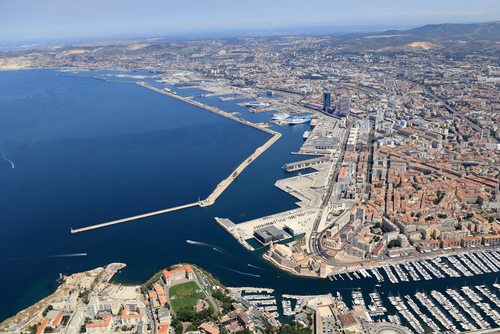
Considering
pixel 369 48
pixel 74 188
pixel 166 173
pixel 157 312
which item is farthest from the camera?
pixel 369 48

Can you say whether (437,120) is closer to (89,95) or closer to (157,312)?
(157,312)

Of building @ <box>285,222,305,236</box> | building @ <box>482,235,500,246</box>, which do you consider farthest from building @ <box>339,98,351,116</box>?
building @ <box>482,235,500,246</box>

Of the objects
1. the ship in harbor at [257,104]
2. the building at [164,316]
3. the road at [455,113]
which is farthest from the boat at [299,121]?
the building at [164,316]

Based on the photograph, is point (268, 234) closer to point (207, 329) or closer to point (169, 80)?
point (207, 329)

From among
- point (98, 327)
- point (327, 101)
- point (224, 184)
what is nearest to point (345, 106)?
point (327, 101)

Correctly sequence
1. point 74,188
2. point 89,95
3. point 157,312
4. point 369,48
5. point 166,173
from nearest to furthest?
point 157,312
point 74,188
point 166,173
point 89,95
point 369,48

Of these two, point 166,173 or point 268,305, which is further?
point 166,173

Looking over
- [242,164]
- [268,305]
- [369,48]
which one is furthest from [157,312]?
[369,48]
